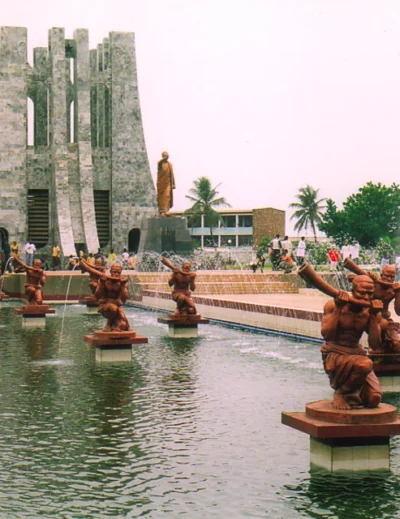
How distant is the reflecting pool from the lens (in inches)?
199

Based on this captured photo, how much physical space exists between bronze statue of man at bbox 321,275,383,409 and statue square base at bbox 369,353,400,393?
115 inches

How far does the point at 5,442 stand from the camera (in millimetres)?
6523

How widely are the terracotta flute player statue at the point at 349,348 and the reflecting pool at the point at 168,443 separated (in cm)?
49

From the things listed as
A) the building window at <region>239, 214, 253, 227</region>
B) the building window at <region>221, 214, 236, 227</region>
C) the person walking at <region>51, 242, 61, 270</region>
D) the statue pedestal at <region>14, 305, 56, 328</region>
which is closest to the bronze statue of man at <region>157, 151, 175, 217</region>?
the person walking at <region>51, 242, 61, 270</region>

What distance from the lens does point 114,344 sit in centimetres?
1088

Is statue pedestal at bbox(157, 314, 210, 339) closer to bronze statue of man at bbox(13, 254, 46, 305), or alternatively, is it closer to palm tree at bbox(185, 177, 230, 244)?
bronze statue of man at bbox(13, 254, 46, 305)

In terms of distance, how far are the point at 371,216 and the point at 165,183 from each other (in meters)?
44.8

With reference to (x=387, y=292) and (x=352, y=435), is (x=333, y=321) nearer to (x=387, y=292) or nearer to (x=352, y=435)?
(x=352, y=435)

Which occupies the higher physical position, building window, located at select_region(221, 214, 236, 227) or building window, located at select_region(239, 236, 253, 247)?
building window, located at select_region(221, 214, 236, 227)

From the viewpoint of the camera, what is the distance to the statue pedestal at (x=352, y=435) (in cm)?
552

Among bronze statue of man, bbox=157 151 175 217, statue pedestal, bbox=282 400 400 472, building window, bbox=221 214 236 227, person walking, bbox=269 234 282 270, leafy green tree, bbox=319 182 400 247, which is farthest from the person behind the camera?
building window, bbox=221 214 236 227

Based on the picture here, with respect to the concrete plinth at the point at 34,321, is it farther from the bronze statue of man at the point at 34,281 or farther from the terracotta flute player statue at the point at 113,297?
the terracotta flute player statue at the point at 113,297

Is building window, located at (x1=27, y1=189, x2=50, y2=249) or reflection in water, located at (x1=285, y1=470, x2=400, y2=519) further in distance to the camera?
building window, located at (x1=27, y1=189, x2=50, y2=249)

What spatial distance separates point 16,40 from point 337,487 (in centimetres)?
4228
